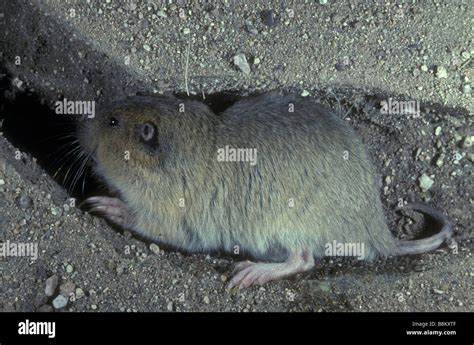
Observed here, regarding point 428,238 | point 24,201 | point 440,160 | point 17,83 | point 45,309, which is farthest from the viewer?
point 17,83

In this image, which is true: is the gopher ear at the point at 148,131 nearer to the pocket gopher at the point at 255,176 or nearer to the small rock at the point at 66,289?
the pocket gopher at the point at 255,176

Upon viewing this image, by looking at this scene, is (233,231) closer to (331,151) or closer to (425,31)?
(331,151)

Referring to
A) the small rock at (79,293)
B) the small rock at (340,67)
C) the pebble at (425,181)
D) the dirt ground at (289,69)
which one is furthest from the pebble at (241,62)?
the small rock at (79,293)

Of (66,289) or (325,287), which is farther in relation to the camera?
(325,287)

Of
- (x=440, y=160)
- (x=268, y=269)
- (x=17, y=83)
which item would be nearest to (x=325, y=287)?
(x=268, y=269)

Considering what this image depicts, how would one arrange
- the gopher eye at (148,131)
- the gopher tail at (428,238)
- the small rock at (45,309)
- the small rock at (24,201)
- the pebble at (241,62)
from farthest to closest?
1. the pebble at (241,62)
2. the gopher tail at (428,238)
3. the gopher eye at (148,131)
4. the small rock at (24,201)
5. the small rock at (45,309)

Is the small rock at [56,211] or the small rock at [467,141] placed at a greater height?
the small rock at [467,141]

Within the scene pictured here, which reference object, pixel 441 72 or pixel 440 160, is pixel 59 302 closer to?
pixel 440 160
